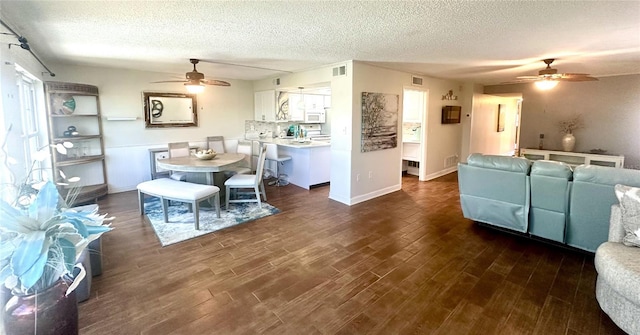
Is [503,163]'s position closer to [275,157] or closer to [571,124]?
[275,157]

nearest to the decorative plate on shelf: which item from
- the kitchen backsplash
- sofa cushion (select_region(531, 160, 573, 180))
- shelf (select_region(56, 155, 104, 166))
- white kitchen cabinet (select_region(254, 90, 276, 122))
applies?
shelf (select_region(56, 155, 104, 166))

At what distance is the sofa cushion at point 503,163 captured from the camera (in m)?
3.47

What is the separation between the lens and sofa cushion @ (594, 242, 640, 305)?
6.13 feet

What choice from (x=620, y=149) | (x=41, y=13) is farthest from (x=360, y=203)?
(x=620, y=149)

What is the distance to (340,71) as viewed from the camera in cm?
492

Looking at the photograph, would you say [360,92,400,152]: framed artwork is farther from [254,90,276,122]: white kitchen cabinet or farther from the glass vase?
the glass vase

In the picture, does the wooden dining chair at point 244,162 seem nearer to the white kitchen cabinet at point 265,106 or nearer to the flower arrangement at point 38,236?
the white kitchen cabinet at point 265,106

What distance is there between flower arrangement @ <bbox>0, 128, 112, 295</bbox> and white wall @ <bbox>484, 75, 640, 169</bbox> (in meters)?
8.72

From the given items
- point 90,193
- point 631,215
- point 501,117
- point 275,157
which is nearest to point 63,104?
point 90,193

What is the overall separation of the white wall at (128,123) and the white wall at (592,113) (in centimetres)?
766

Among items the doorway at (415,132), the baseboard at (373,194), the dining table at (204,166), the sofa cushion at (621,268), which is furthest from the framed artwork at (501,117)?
the dining table at (204,166)

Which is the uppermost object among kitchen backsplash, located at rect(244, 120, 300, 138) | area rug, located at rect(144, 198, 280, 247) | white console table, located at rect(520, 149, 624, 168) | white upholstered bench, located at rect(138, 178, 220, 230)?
kitchen backsplash, located at rect(244, 120, 300, 138)

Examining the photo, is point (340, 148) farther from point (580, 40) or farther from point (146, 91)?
point (146, 91)

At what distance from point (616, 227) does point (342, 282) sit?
89.0 inches
